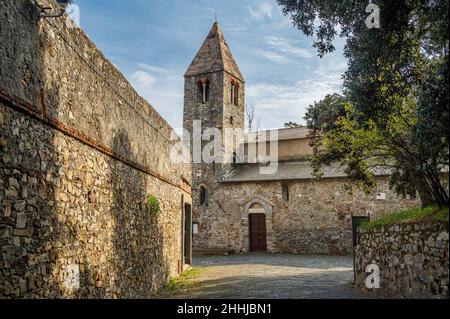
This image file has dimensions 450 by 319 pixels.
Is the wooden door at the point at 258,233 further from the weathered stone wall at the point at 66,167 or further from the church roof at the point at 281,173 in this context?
the weathered stone wall at the point at 66,167

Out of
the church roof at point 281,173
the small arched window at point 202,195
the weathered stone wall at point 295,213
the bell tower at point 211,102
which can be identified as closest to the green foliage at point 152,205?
the weathered stone wall at point 295,213

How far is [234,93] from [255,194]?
8.15 metres

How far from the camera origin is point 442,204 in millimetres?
6016

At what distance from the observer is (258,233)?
23.8 meters

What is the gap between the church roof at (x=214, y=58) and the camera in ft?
88.7

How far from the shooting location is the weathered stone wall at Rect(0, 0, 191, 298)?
397cm

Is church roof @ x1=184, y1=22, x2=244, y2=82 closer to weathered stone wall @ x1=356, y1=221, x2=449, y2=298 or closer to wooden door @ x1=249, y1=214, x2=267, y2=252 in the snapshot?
wooden door @ x1=249, y1=214, x2=267, y2=252

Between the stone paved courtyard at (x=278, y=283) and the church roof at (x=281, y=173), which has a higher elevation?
the church roof at (x=281, y=173)

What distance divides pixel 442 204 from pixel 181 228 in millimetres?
8619

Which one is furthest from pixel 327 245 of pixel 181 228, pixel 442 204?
pixel 442 204

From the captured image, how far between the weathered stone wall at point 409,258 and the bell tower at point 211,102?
53.8 ft

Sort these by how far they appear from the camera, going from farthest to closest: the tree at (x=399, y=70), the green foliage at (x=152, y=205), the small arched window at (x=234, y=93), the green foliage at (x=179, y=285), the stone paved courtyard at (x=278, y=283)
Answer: the small arched window at (x=234, y=93), the green foliage at (x=179, y=285), the green foliage at (x=152, y=205), the stone paved courtyard at (x=278, y=283), the tree at (x=399, y=70)

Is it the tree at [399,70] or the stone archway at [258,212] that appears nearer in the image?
the tree at [399,70]

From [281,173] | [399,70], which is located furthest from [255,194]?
[399,70]
